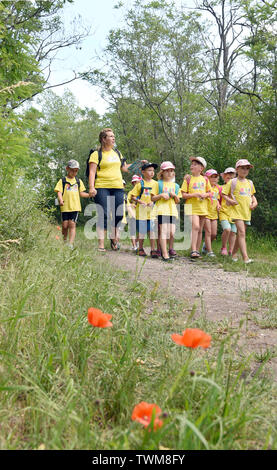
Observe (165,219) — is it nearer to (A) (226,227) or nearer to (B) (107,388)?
(A) (226,227)

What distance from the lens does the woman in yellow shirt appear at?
757 centimetres

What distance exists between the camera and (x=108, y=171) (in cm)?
761

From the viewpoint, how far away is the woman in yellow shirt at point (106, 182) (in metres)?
7.57

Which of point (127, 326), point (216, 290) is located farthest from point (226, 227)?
point (127, 326)

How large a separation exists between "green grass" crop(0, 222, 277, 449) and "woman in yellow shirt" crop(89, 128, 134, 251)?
16.4ft

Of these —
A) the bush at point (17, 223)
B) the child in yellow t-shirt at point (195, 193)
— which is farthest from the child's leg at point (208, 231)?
the bush at point (17, 223)

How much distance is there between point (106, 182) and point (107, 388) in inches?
244

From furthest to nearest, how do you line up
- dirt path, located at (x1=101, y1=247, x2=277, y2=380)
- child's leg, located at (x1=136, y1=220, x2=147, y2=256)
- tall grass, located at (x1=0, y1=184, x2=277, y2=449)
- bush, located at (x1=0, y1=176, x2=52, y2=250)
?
child's leg, located at (x1=136, y1=220, x2=147, y2=256)
bush, located at (x1=0, y1=176, x2=52, y2=250)
dirt path, located at (x1=101, y1=247, x2=277, y2=380)
tall grass, located at (x1=0, y1=184, x2=277, y2=449)

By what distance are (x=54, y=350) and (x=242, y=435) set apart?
35.4 inches

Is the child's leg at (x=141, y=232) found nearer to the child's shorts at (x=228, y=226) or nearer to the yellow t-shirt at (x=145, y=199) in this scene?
the yellow t-shirt at (x=145, y=199)

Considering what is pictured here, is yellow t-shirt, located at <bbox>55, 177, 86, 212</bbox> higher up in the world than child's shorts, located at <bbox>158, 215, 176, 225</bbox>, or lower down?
higher up

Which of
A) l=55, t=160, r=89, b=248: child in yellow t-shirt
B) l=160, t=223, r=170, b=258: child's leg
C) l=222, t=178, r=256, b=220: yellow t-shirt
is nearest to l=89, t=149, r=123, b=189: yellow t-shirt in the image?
l=55, t=160, r=89, b=248: child in yellow t-shirt

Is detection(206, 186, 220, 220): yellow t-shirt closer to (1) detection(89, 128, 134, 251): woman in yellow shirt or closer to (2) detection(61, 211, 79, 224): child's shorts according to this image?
(1) detection(89, 128, 134, 251): woman in yellow shirt

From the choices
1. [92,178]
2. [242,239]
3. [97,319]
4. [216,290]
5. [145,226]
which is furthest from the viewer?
[145,226]
